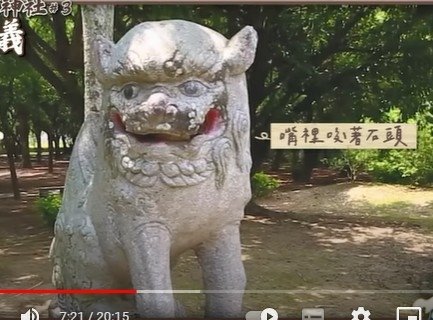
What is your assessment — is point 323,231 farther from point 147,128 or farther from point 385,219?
point 147,128

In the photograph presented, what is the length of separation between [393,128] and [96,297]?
1758 mm

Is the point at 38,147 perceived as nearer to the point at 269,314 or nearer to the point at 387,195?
the point at 269,314

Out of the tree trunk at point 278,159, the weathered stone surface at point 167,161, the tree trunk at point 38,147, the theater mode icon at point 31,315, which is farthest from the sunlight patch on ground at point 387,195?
the theater mode icon at point 31,315

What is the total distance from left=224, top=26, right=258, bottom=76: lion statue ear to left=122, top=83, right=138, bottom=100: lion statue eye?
40cm

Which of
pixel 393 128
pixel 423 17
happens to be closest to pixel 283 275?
pixel 393 128

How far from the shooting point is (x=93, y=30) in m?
3.27

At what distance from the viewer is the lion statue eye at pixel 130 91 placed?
274 centimetres

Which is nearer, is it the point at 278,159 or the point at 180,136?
the point at 180,136

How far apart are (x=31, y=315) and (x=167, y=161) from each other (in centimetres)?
134
